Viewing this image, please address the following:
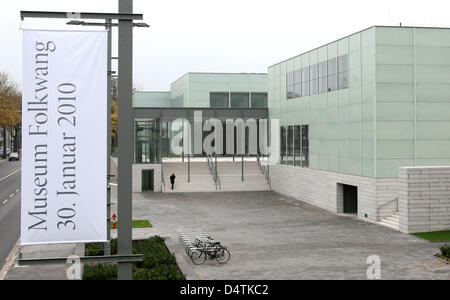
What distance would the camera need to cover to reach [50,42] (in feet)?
26.9

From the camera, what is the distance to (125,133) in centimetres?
837

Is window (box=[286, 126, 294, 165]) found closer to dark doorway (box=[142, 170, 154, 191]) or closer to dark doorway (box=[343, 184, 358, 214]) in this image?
dark doorway (box=[343, 184, 358, 214])

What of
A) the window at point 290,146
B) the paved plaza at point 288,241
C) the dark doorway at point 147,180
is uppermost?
the window at point 290,146

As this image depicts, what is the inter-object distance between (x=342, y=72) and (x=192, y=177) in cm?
2037

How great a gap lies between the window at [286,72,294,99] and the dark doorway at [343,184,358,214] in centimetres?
1021

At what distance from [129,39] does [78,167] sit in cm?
217

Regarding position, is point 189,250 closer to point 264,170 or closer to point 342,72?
point 342,72

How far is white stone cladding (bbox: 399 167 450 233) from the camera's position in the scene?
2438cm

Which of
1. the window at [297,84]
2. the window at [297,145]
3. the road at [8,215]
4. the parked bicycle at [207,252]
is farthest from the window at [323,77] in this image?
the road at [8,215]

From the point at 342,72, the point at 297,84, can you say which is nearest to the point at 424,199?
the point at 342,72

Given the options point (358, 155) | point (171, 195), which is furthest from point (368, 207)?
point (171, 195)

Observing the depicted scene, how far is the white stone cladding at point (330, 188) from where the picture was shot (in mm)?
27453

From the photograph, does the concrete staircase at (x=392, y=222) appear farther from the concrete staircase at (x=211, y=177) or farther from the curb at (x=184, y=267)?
the concrete staircase at (x=211, y=177)

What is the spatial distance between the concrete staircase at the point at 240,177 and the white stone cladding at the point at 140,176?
18.1 feet
